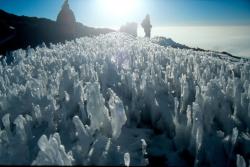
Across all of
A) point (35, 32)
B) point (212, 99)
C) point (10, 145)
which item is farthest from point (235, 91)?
point (35, 32)

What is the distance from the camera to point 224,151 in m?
6.16

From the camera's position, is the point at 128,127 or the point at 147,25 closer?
the point at 128,127

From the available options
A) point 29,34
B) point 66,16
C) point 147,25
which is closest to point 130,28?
point 147,25

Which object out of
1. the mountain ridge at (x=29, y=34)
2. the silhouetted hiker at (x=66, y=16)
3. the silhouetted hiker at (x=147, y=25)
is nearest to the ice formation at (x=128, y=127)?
the mountain ridge at (x=29, y=34)

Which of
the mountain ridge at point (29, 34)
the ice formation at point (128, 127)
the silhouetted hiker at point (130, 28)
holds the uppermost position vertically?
the silhouetted hiker at point (130, 28)

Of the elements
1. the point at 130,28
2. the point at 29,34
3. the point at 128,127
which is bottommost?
the point at 128,127

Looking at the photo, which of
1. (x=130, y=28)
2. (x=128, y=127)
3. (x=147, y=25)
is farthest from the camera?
(x=130, y=28)

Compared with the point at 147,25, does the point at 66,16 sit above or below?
above

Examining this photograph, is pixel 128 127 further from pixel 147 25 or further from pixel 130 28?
pixel 130 28

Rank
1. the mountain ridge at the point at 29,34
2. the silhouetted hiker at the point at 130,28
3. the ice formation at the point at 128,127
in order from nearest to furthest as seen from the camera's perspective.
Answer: the ice formation at the point at 128,127
the mountain ridge at the point at 29,34
the silhouetted hiker at the point at 130,28

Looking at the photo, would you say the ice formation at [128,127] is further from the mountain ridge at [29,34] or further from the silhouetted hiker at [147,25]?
the silhouetted hiker at [147,25]

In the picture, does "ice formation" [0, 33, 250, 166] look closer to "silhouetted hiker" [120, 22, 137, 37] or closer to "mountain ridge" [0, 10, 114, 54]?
"mountain ridge" [0, 10, 114, 54]

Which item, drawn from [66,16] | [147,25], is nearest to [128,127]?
[66,16]

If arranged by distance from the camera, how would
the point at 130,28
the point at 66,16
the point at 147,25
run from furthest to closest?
1. the point at 130,28
2. the point at 147,25
3. the point at 66,16
